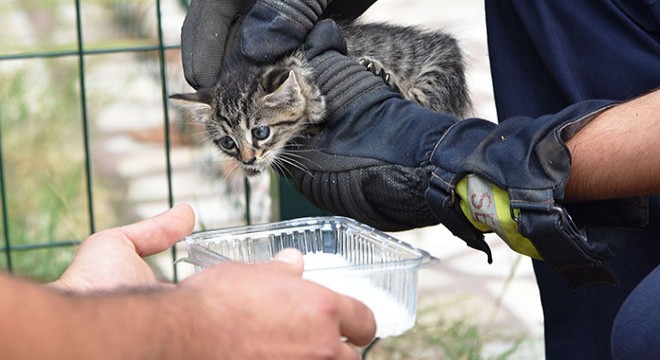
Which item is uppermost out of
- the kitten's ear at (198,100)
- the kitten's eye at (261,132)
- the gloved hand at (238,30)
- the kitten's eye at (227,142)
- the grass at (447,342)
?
the gloved hand at (238,30)

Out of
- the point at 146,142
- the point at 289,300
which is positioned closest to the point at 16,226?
the point at 146,142

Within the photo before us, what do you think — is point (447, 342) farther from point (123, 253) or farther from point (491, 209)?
point (123, 253)

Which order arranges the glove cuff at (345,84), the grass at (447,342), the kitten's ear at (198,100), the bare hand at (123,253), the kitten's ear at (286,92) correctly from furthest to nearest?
1. the grass at (447,342)
2. the kitten's ear at (198,100)
3. the kitten's ear at (286,92)
4. the glove cuff at (345,84)
5. the bare hand at (123,253)

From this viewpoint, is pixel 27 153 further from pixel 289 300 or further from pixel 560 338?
pixel 289 300

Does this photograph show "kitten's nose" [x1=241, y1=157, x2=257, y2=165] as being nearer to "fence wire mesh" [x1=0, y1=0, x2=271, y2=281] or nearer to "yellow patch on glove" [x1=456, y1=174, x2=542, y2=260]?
"fence wire mesh" [x1=0, y1=0, x2=271, y2=281]

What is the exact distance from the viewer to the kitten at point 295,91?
93.9 inches

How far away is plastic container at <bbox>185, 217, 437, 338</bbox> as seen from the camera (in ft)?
5.23

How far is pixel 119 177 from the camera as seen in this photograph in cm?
455

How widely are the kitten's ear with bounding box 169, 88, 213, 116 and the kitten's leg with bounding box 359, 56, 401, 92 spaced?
0.36 metres

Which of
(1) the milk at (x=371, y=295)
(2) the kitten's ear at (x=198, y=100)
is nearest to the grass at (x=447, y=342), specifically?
(2) the kitten's ear at (x=198, y=100)

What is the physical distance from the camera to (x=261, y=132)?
2.58 meters

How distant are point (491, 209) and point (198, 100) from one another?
987 millimetres

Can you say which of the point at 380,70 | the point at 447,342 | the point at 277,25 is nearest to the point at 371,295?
the point at 277,25

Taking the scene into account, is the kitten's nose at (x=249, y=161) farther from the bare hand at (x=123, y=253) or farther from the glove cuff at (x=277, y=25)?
the bare hand at (x=123, y=253)
